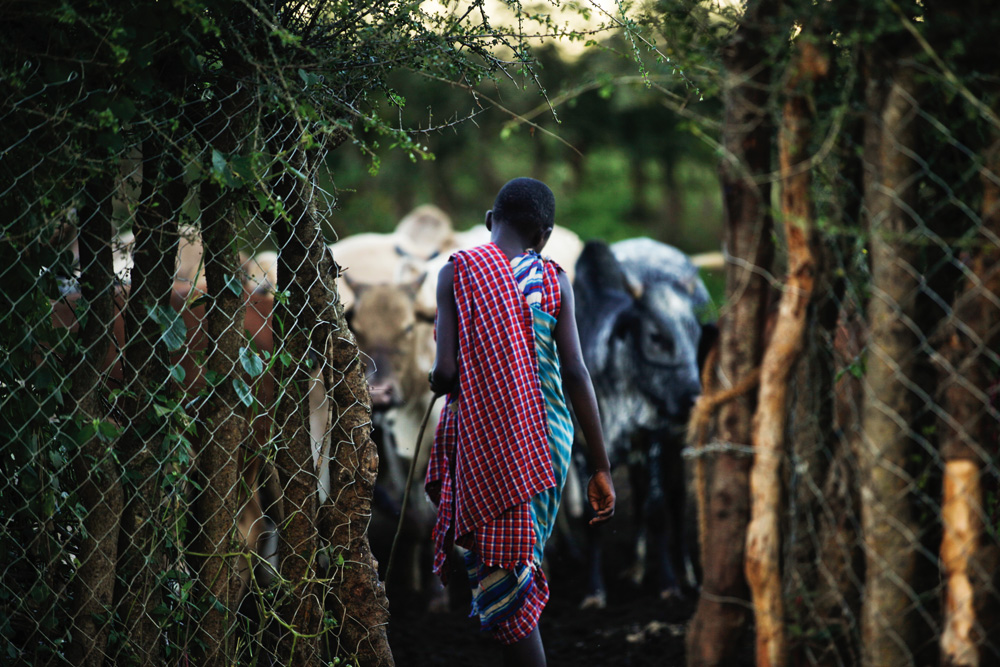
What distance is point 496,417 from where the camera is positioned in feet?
8.90

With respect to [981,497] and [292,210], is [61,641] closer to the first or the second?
[292,210]

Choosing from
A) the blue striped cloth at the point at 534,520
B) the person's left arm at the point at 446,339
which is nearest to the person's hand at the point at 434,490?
the blue striped cloth at the point at 534,520

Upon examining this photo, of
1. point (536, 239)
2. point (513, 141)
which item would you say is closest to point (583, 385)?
point (536, 239)

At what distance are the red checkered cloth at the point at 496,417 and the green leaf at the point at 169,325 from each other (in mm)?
870

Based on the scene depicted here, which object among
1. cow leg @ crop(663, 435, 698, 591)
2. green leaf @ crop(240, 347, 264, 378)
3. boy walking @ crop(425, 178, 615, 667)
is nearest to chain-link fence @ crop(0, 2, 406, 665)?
green leaf @ crop(240, 347, 264, 378)

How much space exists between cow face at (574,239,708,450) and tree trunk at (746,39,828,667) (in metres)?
3.06

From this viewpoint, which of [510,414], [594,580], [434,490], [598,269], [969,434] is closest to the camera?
[969,434]

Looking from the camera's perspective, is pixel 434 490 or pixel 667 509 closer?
pixel 434 490

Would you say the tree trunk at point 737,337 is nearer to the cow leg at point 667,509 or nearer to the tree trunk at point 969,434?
the tree trunk at point 969,434

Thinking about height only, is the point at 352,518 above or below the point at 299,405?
below

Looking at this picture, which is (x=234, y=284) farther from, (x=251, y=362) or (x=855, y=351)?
(x=855, y=351)

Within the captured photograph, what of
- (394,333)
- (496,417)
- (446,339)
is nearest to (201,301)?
(446,339)

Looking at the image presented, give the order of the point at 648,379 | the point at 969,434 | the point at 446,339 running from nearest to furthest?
1. the point at 969,434
2. the point at 446,339
3. the point at 648,379

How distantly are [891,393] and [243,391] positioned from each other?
187 cm
